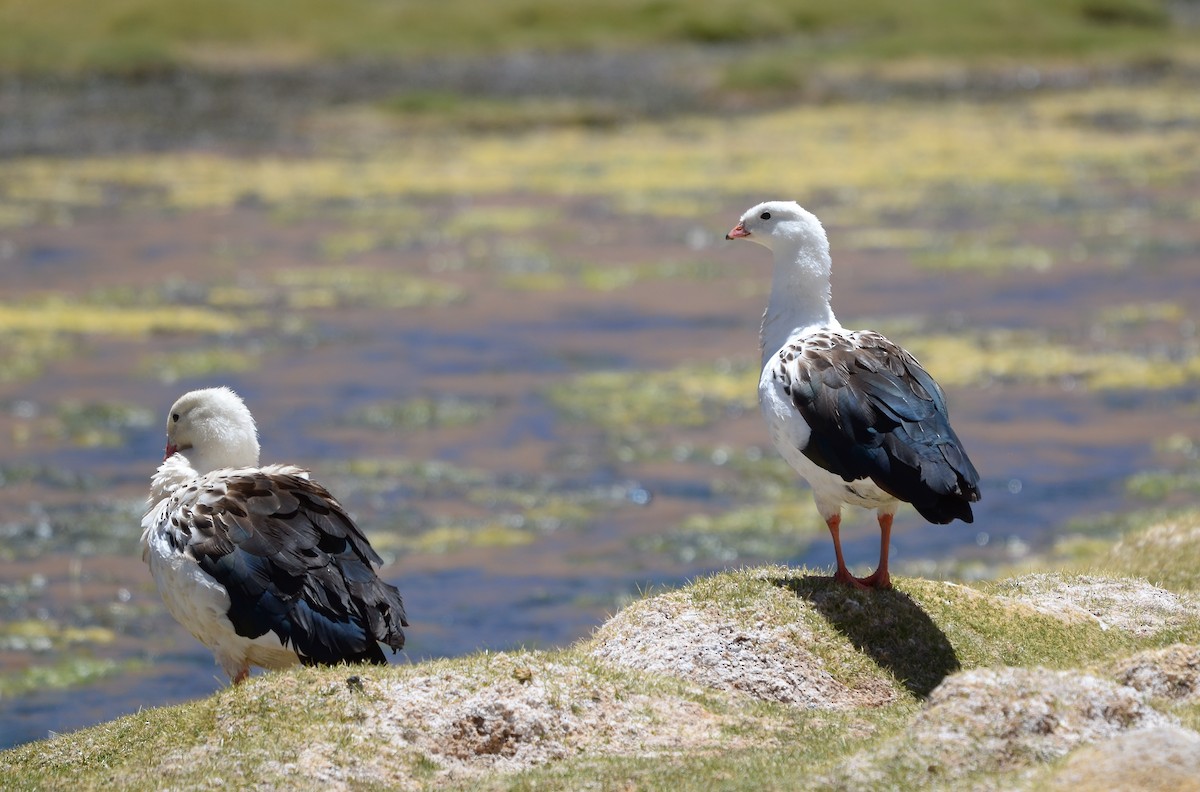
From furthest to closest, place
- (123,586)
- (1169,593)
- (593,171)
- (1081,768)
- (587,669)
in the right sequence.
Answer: (593,171) → (123,586) → (1169,593) → (587,669) → (1081,768)

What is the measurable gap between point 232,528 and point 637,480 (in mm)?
12509

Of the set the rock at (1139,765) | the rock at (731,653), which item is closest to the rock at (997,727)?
the rock at (1139,765)

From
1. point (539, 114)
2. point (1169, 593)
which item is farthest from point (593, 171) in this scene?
point (1169, 593)

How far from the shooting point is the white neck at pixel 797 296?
12.0m

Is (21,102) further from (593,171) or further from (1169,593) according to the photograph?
(1169,593)

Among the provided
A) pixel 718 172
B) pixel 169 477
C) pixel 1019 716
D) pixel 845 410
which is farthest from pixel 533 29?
pixel 1019 716

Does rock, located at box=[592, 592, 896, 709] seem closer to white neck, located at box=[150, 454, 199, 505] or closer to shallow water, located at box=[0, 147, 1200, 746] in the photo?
white neck, located at box=[150, 454, 199, 505]

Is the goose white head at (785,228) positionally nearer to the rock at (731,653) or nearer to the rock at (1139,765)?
the rock at (731,653)

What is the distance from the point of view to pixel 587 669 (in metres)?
10.1

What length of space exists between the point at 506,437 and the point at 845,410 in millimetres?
14575

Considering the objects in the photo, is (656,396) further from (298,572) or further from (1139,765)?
(1139,765)

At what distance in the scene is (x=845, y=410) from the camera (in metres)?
10.6

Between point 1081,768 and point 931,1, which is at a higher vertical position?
point 931,1

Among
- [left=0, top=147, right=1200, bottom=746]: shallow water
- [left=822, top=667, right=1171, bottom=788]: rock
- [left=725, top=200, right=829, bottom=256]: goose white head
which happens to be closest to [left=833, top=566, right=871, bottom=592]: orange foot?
[left=725, top=200, right=829, bottom=256]: goose white head
